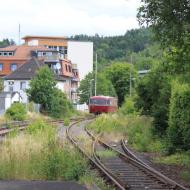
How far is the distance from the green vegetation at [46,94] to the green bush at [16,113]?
14268mm

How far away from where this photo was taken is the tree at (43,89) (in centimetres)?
7506

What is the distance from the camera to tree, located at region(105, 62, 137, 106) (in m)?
126

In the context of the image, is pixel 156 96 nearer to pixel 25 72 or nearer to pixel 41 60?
pixel 25 72

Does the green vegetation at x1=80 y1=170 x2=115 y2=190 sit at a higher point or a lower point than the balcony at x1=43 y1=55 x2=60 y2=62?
lower

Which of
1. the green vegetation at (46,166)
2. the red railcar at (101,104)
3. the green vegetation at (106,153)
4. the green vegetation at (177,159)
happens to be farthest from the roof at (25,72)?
the green vegetation at (46,166)

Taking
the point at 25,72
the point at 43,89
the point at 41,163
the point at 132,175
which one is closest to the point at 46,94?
the point at 43,89

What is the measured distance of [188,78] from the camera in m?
19.9

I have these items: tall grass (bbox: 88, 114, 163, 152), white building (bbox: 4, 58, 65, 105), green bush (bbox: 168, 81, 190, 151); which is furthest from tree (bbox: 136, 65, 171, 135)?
white building (bbox: 4, 58, 65, 105)

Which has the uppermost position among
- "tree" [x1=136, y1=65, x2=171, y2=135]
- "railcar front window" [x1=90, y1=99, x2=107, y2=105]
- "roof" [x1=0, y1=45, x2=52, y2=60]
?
"roof" [x1=0, y1=45, x2=52, y2=60]

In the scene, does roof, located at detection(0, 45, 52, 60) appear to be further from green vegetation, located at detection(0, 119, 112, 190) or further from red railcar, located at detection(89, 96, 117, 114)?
green vegetation, located at detection(0, 119, 112, 190)

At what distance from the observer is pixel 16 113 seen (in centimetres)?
5906

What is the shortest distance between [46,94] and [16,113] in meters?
16.9

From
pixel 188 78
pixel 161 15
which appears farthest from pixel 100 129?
pixel 161 15

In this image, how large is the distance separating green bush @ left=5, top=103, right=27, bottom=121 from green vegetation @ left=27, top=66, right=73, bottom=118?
14268 mm
